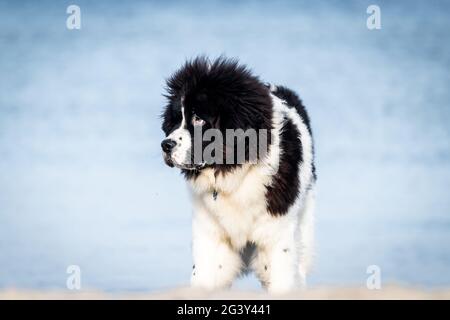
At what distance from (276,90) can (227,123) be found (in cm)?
200

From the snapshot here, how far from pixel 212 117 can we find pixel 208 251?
55.7 inches

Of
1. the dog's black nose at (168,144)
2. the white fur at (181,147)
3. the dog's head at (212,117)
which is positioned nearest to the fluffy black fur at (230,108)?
the dog's head at (212,117)

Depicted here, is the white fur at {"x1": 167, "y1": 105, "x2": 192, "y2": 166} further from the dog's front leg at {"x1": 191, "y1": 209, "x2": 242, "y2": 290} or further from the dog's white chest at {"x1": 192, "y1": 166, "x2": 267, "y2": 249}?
the dog's front leg at {"x1": 191, "y1": 209, "x2": 242, "y2": 290}

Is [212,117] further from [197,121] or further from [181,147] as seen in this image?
[181,147]

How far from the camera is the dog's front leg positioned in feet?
29.2

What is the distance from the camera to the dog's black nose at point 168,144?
8258mm

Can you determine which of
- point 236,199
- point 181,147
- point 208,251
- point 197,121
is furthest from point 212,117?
point 208,251

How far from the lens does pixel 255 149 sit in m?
8.57

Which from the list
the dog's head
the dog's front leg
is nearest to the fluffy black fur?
the dog's head

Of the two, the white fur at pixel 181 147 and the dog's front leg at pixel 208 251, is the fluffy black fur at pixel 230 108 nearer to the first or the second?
the white fur at pixel 181 147
